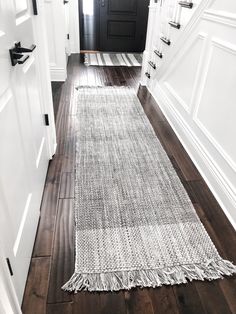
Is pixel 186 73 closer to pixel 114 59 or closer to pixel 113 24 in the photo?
pixel 114 59

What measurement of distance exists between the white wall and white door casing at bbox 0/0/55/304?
1.11 meters

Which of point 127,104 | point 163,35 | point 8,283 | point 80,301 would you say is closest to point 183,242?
point 80,301

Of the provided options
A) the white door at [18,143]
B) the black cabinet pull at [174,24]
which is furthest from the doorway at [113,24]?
the white door at [18,143]

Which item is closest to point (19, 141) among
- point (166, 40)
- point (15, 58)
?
point (15, 58)

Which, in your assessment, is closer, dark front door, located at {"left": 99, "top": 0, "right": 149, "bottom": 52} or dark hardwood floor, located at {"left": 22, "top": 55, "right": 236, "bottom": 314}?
dark hardwood floor, located at {"left": 22, "top": 55, "right": 236, "bottom": 314}

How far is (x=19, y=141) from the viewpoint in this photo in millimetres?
1167

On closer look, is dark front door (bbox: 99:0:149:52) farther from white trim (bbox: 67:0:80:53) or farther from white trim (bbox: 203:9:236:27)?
white trim (bbox: 203:9:236:27)

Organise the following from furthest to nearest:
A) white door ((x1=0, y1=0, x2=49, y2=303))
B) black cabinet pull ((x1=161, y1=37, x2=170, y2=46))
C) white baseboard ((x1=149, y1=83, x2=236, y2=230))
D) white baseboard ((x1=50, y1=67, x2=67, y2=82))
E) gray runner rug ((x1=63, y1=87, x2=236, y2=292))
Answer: white baseboard ((x1=50, y1=67, x2=67, y2=82)), black cabinet pull ((x1=161, y1=37, x2=170, y2=46)), white baseboard ((x1=149, y1=83, x2=236, y2=230)), gray runner rug ((x1=63, y1=87, x2=236, y2=292)), white door ((x1=0, y1=0, x2=49, y2=303))

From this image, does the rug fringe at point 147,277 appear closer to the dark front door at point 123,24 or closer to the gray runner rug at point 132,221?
the gray runner rug at point 132,221

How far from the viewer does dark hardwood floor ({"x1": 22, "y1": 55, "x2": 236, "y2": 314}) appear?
1151 millimetres

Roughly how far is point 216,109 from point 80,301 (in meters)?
1.40

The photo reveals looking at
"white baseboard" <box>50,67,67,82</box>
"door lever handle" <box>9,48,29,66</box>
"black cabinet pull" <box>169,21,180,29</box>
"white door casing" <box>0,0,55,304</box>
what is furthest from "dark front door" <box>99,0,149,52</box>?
"door lever handle" <box>9,48,29,66</box>

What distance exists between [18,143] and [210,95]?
1342 millimetres

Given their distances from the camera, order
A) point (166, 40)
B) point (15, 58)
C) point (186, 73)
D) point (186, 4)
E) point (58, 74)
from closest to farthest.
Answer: point (15, 58) → point (186, 4) → point (186, 73) → point (166, 40) → point (58, 74)
